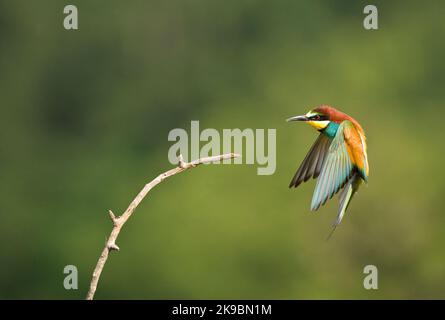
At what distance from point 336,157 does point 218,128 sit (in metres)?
6.18

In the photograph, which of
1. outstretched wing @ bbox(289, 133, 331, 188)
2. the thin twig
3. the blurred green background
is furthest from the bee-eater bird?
the blurred green background

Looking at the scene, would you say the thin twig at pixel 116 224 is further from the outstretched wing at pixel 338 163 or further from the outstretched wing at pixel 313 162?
the outstretched wing at pixel 313 162

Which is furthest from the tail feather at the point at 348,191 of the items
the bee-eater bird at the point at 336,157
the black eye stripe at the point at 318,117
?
the black eye stripe at the point at 318,117

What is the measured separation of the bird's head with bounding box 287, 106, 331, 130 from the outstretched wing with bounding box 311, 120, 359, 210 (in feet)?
0.20

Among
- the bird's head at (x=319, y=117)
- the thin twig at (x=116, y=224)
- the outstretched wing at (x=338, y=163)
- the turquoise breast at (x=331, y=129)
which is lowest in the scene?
the thin twig at (x=116, y=224)

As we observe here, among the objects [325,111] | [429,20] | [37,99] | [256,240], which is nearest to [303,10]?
[429,20]

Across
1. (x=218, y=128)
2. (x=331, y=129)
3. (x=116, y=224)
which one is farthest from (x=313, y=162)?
(x=218, y=128)

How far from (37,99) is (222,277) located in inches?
141

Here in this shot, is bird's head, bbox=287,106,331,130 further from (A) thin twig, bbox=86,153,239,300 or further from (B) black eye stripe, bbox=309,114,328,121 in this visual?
(A) thin twig, bbox=86,153,239,300

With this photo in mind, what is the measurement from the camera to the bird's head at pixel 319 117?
12.8 ft

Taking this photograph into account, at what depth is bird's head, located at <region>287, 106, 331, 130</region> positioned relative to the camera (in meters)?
3.91

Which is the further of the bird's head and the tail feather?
the bird's head

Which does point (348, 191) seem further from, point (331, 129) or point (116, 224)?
point (116, 224)

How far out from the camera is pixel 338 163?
379cm
